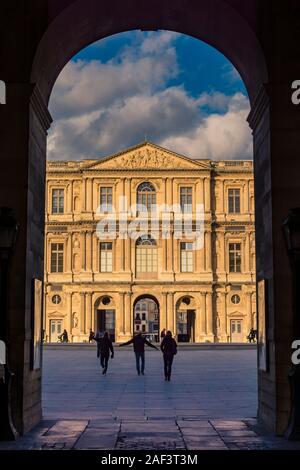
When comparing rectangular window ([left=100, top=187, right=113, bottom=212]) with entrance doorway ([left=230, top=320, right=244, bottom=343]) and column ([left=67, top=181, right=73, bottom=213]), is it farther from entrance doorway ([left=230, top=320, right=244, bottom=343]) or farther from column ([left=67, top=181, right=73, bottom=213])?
entrance doorway ([left=230, top=320, right=244, bottom=343])

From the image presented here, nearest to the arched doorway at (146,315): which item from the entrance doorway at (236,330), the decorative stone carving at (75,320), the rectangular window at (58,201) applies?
the decorative stone carving at (75,320)

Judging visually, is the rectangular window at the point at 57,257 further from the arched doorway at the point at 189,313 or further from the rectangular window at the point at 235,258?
the rectangular window at the point at 235,258

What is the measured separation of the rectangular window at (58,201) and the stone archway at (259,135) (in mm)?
42717

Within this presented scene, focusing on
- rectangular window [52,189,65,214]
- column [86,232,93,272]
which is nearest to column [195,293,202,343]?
column [86,232,93,272]

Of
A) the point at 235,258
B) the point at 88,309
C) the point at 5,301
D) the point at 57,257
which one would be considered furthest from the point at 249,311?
the point at 5,301

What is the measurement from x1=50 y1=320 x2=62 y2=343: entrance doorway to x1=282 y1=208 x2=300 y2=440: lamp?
141 ft

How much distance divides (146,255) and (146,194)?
462 cm

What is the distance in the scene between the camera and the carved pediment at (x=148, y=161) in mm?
51875

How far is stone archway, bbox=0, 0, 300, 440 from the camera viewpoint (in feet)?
30.0

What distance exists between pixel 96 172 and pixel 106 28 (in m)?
41.3

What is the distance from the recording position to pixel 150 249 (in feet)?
169

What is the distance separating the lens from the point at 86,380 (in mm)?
19016
